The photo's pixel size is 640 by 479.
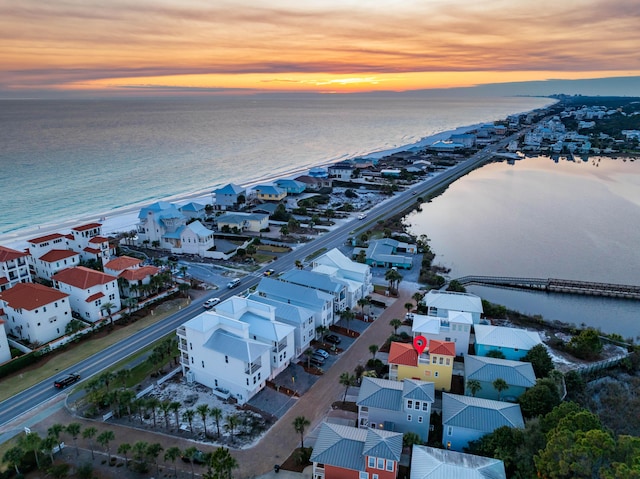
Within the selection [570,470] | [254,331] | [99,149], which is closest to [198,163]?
[99,149]

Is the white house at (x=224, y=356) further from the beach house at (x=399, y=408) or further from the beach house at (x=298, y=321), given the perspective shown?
the beach house at (x=399, y=408)

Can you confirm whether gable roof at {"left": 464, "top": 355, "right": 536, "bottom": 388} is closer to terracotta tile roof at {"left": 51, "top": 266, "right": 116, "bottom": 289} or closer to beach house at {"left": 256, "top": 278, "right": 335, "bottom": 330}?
beach house at {"left": 256, "top": 278, "right": 335, "bottom": 330}

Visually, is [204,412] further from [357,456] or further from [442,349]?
[442,349]

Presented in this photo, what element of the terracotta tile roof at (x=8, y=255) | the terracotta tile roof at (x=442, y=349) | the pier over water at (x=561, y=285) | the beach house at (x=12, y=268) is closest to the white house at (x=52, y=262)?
the beach house at (x=12, y=268)

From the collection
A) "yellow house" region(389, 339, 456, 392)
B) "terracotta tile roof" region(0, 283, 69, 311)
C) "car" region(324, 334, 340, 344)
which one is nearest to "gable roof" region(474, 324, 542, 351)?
"yellow house" region(389, 339, 456, 392)

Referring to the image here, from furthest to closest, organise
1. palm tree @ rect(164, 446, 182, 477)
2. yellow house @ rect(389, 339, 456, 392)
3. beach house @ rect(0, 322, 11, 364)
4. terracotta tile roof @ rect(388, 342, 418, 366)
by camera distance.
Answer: beach house @ rect(0, 322, 11, 364) → terracotta tile roof @ rect(388, 342, 418, 366) → yellow house @ rect(389, 339, 456, 392) → palm tree @ rect(164, 446, 182, 477)

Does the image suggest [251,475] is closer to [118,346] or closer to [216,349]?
[216,349]
